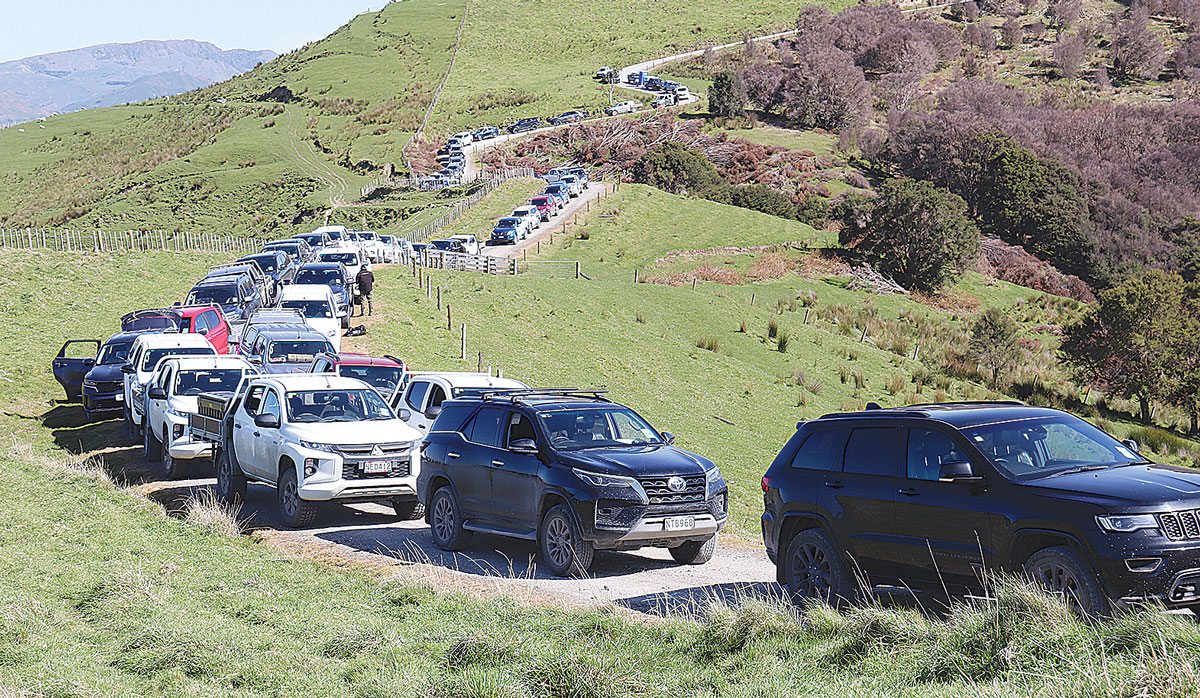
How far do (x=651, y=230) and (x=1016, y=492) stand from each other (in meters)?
58.5

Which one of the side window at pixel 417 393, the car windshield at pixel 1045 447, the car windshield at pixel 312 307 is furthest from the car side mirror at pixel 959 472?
the car windshield at pixel 312 307

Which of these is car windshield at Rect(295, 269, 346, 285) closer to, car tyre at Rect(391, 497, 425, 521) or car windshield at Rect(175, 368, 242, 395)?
car windshield at Rect(175, 368, 242, 395)

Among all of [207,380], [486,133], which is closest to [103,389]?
[207,380]

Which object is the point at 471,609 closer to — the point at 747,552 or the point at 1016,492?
the point at 1016,492

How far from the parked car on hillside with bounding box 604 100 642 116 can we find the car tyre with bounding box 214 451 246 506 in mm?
98219

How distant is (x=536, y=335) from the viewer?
1369 inches

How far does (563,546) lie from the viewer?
11.0 meters

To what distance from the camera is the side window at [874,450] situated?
8773mm

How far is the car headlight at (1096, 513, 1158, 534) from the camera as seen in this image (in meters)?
6.84

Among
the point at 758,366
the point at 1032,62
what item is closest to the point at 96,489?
the point at 758,366

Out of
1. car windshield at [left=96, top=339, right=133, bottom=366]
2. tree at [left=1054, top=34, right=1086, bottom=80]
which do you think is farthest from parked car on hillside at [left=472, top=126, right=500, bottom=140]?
car windshield at [left=96, top=339, right=133, bottom=366]

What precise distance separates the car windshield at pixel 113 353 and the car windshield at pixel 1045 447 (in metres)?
20.7

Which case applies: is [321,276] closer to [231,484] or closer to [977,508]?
[231,484]

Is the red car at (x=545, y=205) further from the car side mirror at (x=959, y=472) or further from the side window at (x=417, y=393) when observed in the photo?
the car side mirror at (x=959, y=472)
